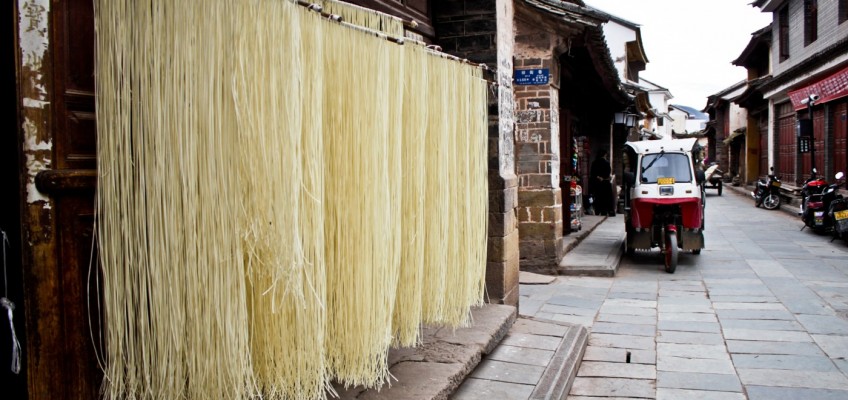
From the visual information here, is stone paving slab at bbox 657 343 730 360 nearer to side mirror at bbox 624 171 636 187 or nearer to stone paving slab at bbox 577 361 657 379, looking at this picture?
stone paving slab at bbox 577 361 657 379

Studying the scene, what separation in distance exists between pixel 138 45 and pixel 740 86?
3078 cm

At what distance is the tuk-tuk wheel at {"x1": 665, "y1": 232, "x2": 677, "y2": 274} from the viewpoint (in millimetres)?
7668

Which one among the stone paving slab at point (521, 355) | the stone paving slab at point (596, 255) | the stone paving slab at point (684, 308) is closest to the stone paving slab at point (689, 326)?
the stone paving slab at point (684, 308)

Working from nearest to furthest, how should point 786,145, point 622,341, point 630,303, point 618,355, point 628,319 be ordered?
point 618,355 → point 622,341 → point 628,319 → point 630,303 → point 786,145

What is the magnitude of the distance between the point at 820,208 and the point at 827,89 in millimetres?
4477

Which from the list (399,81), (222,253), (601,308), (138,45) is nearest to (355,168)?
(399,81)

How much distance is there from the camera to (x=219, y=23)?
1.63m

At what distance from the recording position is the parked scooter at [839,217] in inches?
379

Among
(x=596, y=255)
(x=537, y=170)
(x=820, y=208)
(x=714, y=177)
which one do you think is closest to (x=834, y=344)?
(x=537, y=170)

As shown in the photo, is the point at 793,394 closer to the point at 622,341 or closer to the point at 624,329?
the point at 622,341

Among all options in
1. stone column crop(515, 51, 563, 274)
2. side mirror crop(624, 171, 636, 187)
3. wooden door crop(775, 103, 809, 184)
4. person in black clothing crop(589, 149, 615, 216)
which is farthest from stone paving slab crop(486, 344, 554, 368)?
wooden door crop(775, 103, 809, 184)

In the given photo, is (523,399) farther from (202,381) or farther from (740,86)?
(740,86)

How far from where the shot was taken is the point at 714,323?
17.5ft

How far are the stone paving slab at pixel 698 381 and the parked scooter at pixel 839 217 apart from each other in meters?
7.11
